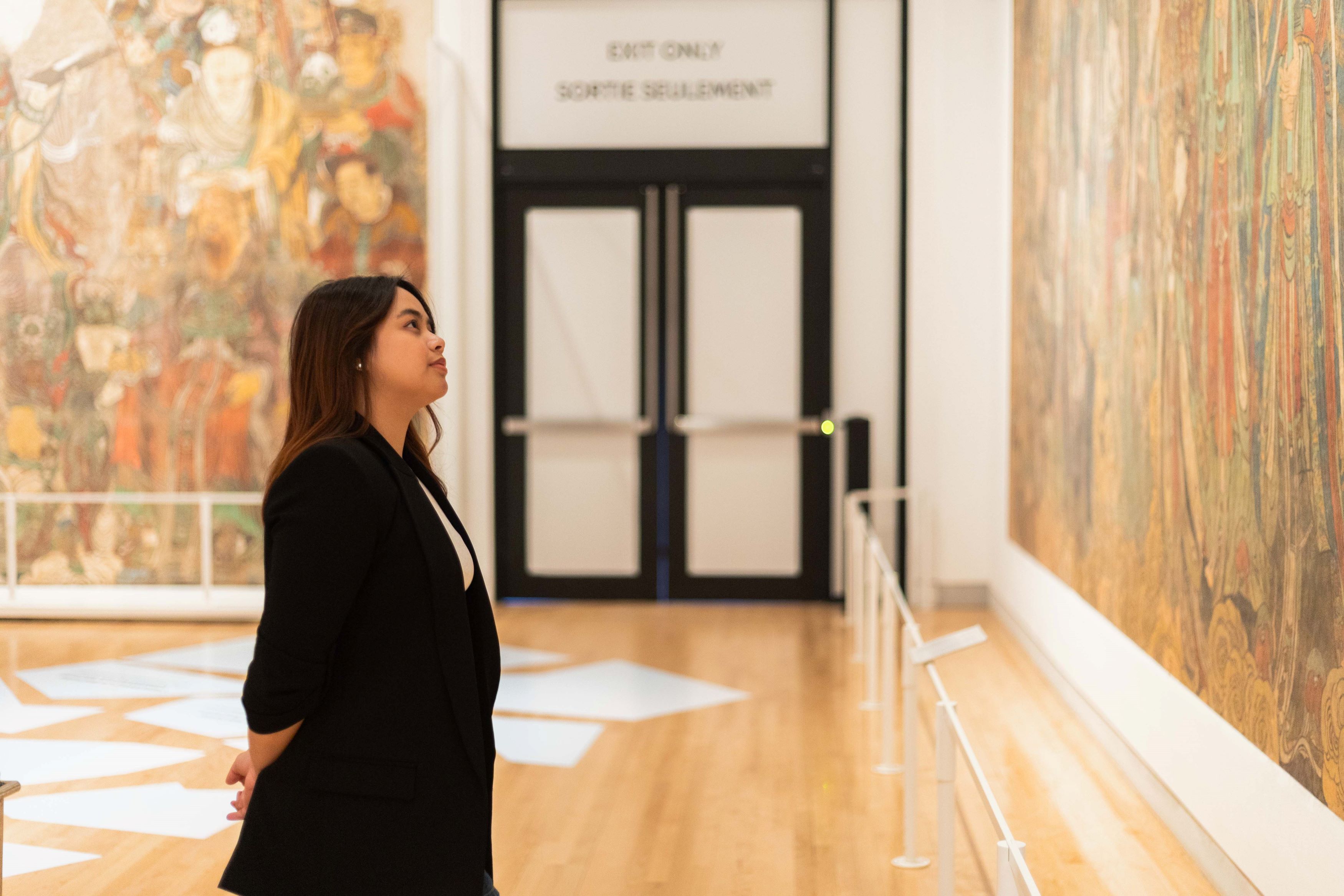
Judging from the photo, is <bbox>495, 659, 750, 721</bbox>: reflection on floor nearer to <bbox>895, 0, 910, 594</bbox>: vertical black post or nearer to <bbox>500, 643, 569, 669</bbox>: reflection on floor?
<bbox>500, 643, 569, 669</bbox>: reflection on floor

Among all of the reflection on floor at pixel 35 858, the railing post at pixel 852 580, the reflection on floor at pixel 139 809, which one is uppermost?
the railing post at pixel 852 580

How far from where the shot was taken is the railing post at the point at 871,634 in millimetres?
5477

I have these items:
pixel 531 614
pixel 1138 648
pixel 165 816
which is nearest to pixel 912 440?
pixel 531 614

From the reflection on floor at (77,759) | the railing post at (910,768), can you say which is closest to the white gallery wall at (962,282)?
the railing post at (910,768)

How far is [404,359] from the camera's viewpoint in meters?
2.02

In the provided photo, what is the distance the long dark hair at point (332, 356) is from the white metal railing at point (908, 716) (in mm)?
1178

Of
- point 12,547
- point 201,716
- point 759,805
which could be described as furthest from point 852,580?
point 12,547

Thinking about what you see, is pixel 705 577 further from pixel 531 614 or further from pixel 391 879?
pixel 391 879

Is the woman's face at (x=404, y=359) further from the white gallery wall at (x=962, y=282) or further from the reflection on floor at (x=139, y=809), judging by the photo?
the white gallery wall at (x=962, y=282)

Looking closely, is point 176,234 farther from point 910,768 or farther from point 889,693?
point 910,768

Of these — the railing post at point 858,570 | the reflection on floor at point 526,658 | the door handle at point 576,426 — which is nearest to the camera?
the railing post at point 858,570

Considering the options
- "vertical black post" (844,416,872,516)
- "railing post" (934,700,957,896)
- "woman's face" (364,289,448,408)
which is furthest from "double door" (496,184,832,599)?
"woman's face" (364,289,448,408)

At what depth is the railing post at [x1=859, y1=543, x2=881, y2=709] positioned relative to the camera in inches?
216

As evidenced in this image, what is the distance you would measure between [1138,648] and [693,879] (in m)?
1.96
